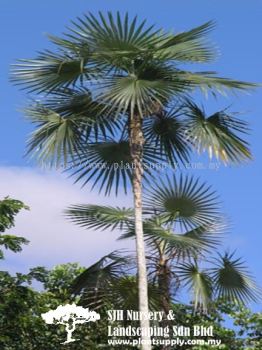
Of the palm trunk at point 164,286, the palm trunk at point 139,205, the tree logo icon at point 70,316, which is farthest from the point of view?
the tree logo icon at point 70,316

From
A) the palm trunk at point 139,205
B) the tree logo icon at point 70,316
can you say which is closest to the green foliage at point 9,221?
the tree logo icon at point 70,316

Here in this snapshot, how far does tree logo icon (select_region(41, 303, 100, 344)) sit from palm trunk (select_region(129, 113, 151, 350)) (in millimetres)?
1979

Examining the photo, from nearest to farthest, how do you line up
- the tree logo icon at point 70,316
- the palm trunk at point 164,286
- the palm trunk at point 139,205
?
the palm trunk at point 139,205
the palm trunk at point 164,286
the tree logo icon at point 70,316

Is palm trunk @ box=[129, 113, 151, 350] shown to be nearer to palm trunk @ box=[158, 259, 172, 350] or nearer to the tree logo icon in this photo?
palm trunk @ box=[158, 259, 172, 350]

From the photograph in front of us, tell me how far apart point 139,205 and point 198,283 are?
1.40 metres

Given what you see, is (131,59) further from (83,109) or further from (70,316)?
(70,316)

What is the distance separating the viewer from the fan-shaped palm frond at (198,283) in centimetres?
905

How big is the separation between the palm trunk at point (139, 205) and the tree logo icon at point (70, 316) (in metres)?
1.98

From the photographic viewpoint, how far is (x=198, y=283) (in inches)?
363

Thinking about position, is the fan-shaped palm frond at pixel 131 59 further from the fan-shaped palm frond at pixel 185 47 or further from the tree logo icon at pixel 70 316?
the tree logo icon at pixel 70 316

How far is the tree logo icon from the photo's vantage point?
1031cm

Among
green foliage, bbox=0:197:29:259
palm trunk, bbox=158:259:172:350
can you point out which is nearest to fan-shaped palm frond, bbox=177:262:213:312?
palm trunk, bbox=158:259:172:350

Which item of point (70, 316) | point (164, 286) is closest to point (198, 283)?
point (164, 286)

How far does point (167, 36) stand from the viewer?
948 centimetres
